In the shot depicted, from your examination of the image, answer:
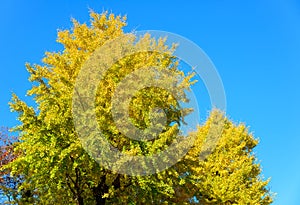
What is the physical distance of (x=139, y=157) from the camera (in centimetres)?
1805

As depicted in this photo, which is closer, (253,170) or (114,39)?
(114,39)

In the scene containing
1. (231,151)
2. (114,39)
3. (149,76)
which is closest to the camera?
(149,76)

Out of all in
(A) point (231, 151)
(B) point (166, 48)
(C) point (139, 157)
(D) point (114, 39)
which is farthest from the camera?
(A) point (231, 151)

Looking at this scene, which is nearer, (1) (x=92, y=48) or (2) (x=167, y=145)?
(2) (x=167, y=145)

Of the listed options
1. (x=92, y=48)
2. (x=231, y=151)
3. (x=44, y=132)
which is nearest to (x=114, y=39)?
(x=92, y=48)

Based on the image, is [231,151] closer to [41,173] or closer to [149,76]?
[149,76]

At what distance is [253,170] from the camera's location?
33125 millimetres

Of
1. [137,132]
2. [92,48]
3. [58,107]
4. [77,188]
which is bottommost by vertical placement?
[77,188]

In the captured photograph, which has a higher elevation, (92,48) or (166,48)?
(166,48)

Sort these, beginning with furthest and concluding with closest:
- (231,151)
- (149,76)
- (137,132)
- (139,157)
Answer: (231,151) < (149,76) < (137,132) < (139,157)

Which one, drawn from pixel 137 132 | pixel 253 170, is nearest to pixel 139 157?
pixel 137 132

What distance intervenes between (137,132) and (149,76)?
142 inches

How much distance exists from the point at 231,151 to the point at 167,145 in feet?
48.3

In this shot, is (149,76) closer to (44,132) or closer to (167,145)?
(167,145)
